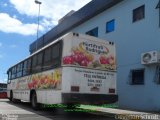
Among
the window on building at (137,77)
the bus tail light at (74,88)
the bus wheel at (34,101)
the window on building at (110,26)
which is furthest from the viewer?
the window on building at (110,26)

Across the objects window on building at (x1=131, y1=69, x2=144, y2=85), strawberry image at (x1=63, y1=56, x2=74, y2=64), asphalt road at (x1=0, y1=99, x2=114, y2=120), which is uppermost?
strawberry image at (x1=63, y1=56, x2=74, y2=64)

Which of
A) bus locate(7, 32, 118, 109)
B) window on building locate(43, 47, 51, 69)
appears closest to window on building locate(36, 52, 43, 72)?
bus locate(7, 32, 118, 109)

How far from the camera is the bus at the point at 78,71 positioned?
44.7 ft

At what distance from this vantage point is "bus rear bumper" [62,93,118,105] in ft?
43.6

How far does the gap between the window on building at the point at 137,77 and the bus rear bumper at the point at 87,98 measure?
582 centimetres

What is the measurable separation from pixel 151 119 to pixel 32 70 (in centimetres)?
805

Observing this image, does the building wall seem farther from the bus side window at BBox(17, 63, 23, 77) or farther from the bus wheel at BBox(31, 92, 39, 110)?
the bus side window at BBox(17, 63, 23, 77)

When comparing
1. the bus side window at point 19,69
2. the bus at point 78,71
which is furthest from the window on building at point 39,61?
the bus side window at point 19,69

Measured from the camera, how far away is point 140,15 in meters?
20.9

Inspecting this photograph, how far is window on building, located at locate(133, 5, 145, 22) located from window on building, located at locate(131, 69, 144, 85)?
334cm

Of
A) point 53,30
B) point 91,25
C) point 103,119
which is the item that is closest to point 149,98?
point 103,119

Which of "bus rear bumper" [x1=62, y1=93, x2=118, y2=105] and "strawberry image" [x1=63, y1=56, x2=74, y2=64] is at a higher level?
"strawberry image" [x1=63, y1=56, x2=74, y2=64]

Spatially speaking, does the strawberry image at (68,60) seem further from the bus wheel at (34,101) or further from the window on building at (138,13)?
the window on building at (138,13)

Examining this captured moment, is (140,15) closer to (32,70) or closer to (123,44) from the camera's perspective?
(123,44)
